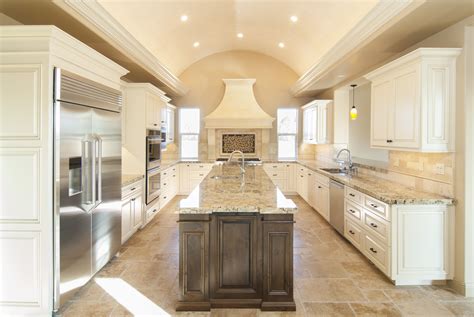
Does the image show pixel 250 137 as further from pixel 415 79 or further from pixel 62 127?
pixel 62 127

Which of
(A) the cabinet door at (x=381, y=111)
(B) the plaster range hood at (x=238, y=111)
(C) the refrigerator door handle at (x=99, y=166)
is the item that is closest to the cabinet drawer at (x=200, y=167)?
(B) the plaster range hood at (x=238, y=111)

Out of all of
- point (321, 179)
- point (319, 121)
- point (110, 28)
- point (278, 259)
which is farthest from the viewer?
point (319, 121)

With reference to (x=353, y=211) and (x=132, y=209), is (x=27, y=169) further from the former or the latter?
(x=353, y=211)

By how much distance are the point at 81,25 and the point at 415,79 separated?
11.8 feet

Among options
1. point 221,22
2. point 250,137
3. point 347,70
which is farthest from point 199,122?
point 347,70

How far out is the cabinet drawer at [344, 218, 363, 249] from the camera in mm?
3869

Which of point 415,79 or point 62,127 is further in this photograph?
point 415,79

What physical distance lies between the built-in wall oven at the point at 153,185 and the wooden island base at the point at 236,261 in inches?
107

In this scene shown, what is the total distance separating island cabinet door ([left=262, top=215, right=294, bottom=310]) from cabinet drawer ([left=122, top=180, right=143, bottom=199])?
2342 mm

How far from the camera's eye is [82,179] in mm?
2852

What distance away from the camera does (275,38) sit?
7117 millimetres

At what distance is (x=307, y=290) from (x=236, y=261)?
0.93 metres

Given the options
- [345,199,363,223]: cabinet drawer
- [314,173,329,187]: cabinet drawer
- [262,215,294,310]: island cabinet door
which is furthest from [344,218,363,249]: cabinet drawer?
[262,215,294,310]: island cabinet door

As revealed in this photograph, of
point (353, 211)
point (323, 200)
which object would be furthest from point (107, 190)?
point (323, 200)
